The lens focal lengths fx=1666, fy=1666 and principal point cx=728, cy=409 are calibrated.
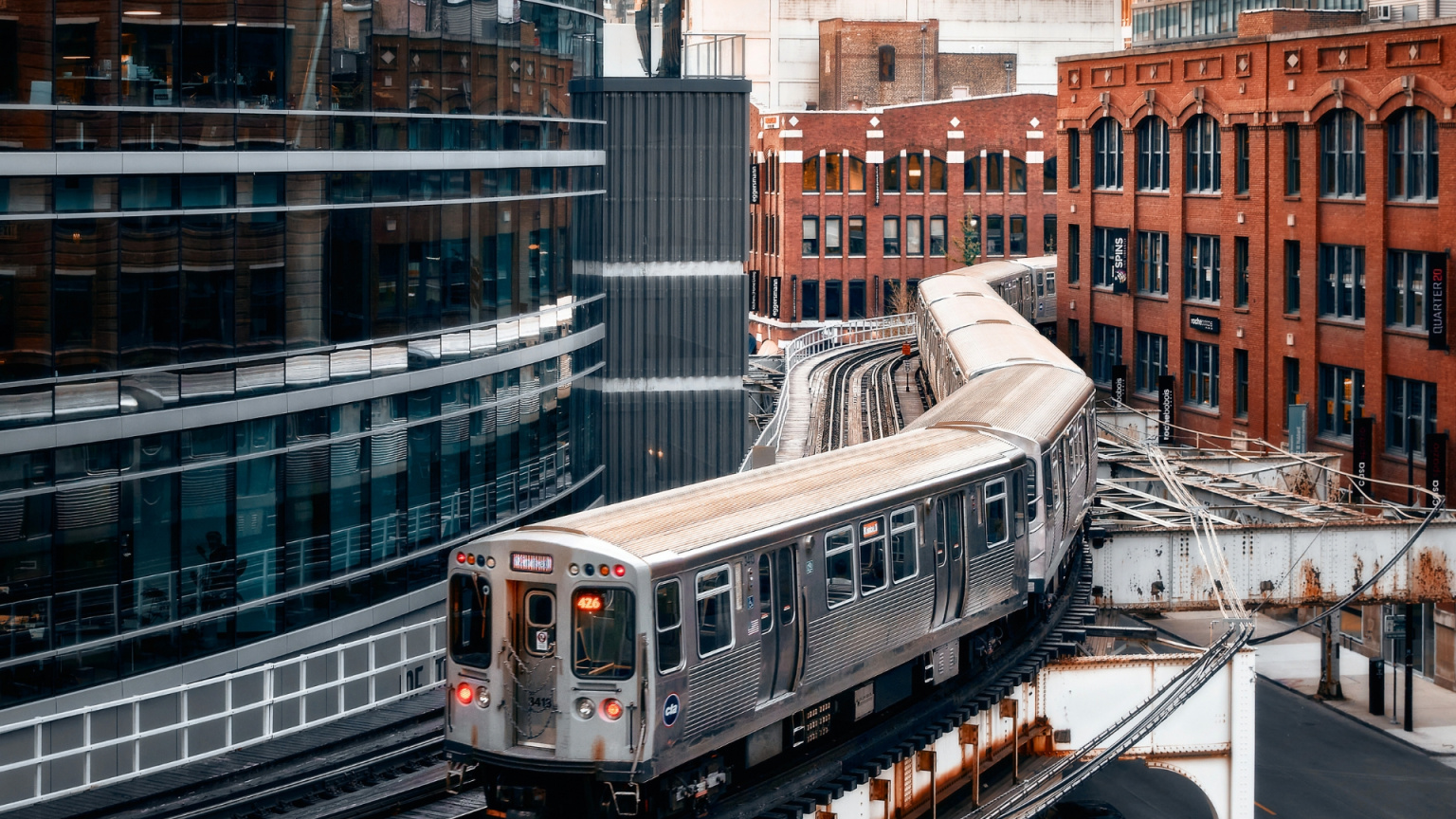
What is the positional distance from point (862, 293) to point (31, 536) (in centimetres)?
6239

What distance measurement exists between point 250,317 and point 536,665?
9904 mm

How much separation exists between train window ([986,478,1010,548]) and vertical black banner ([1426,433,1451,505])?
21178mm

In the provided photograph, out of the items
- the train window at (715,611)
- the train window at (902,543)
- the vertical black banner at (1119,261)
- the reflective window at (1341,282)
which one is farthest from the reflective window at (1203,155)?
the train window at (715,611)

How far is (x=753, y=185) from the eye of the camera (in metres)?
84.0

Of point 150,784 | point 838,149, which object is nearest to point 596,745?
point 150,784

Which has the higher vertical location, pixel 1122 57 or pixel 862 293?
pixel 1122 57

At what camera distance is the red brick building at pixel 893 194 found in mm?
77875

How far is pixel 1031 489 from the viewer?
62.9 ft

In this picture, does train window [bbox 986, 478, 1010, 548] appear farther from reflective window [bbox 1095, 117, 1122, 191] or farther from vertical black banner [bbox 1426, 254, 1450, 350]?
reflective window [bbox 1095, 117, 1122, 191]

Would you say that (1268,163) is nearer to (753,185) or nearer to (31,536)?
(31,536)

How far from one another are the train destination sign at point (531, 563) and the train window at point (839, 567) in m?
2.99

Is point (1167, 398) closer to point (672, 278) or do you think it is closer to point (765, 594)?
point (672, 278)

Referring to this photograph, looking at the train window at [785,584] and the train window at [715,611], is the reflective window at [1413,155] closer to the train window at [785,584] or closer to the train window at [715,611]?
the train window at [785,584]

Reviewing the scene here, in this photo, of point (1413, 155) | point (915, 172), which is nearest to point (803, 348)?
point (1413, 155)
